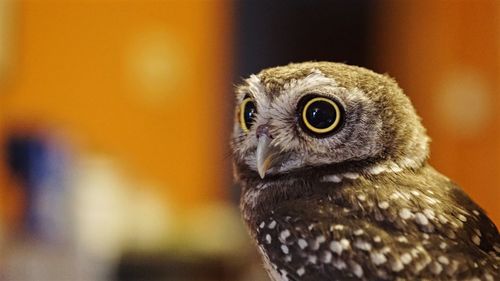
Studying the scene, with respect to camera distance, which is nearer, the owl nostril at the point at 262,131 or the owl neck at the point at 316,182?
the owl neck at the point at 316,182

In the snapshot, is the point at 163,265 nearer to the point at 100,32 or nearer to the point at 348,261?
the point at 100,32

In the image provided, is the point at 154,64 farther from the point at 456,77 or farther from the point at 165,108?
the point at 456,77

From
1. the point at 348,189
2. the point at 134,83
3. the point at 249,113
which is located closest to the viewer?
the point at 348,189

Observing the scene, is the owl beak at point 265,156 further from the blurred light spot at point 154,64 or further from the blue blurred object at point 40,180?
the blurred light spot at point 154,64

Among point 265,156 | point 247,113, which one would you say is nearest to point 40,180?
point 247,113

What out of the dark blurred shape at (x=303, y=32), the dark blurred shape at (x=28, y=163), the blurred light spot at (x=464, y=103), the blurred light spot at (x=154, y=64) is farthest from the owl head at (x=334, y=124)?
the blurred light spot at (x=154, y=64)

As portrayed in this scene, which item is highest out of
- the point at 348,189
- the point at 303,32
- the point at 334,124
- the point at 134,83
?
the point at 303,32

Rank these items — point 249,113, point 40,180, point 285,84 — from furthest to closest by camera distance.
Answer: point 40,180 → point 249,113 → point 285,84
